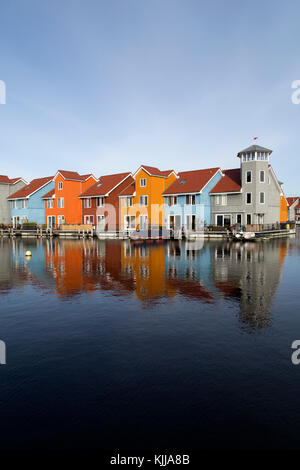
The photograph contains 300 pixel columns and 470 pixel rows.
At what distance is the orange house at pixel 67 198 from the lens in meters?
63.4

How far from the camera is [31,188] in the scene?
71.2 metres

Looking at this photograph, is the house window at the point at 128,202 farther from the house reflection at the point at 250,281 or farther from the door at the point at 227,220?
the house reflection at the point at 250,281

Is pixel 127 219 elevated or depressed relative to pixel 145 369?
elevated

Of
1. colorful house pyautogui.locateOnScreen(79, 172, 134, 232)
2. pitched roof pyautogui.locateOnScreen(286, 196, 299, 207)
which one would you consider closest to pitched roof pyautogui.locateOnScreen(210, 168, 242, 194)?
colorful house pyautogui.locateOnScreen(79, 172, 134, 232)

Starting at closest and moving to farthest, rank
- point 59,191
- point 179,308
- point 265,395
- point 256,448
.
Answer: point 256,448 → point 265,395 → point 179,308 → point 59,191

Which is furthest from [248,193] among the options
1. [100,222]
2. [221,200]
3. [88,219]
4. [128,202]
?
[88,219]

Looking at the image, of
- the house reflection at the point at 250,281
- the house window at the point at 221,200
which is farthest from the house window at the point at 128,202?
the house reflection at the point at 250,281

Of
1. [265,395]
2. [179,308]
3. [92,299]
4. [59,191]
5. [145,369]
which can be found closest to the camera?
[265,395]

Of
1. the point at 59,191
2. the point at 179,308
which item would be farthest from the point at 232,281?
the point at 59,191

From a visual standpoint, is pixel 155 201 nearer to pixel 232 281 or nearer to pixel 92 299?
pixel 232 281

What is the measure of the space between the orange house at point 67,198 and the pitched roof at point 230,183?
27.0m

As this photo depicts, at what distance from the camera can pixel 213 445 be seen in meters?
5.55

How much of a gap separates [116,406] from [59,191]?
201 feet

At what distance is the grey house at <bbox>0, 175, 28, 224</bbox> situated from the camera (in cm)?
7325
